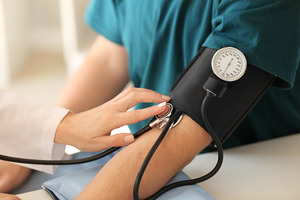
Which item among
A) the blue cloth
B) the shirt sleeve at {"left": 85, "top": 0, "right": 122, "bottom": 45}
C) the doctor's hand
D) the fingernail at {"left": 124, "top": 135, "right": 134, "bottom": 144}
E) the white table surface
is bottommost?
the white table surface

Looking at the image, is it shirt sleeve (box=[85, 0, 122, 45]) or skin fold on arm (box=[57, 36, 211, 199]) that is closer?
skin fold on arm (box=[57, 36, 211, 199])

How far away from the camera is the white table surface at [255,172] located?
2.41 feet

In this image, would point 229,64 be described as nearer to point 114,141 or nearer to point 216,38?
point 216,38

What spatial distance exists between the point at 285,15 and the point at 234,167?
330 mm

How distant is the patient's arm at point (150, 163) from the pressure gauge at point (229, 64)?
4.5 inches

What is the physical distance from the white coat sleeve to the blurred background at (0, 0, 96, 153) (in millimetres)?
1259

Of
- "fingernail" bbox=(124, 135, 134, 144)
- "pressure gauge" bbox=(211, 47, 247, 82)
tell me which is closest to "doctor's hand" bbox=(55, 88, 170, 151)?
"fingernail" bbox=(124, 135, 134, 144)

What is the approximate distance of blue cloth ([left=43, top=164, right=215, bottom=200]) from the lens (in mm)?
684

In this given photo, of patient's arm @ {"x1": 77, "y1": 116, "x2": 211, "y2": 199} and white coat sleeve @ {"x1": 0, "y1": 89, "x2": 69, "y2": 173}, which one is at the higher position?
white coat sleeve @ {"x1": 0, "y1": 89, "x2": 69, "y2": 173}

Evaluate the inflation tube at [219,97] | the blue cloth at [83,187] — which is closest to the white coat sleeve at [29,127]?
the blue cloth at [83,187]

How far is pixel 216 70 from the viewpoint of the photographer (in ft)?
2.41

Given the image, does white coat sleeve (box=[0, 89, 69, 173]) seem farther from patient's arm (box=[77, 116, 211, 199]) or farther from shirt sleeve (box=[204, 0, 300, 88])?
shirt sleeve (box=[204, 0, 300, 88])

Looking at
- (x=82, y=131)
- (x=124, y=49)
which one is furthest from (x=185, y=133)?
(x=124, y=49)

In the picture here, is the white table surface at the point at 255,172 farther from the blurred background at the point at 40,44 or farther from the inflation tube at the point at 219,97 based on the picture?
the blurred background at the point at 40,44
